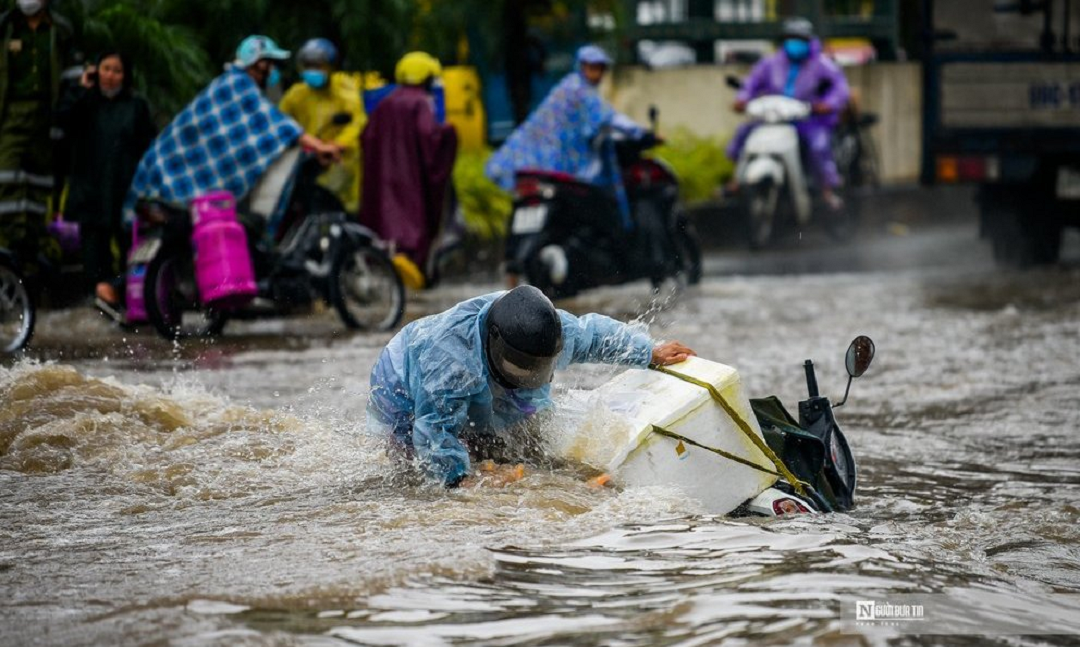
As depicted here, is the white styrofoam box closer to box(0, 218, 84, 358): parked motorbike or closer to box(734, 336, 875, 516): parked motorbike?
box(734, 336, 875, 516): parked motorbike

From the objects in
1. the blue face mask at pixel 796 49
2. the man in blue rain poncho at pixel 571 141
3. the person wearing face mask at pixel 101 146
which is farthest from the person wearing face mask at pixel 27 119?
the blue face mask at pixel 796 49

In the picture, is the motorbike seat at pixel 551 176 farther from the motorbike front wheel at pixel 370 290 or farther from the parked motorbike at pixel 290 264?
the motorbike front wheel at pixel 370 290

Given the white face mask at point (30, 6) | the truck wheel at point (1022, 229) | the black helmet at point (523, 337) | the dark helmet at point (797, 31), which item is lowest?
the truck wheel at point (1022, 229)

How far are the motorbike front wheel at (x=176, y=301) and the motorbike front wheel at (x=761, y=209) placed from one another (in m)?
6.28

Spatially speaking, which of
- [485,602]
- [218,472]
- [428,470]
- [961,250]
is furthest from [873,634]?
[961,250]

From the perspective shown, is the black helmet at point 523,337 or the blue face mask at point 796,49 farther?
the blue face mask at point 796,49

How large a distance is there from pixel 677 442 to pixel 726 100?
15968mm

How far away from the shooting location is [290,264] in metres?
11.1

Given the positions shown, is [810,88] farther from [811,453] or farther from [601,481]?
[601,481]

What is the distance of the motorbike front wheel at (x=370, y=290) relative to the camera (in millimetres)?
11359

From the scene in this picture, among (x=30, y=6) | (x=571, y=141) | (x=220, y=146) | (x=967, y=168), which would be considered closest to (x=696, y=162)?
(x=967, y=168)

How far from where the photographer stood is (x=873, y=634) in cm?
442

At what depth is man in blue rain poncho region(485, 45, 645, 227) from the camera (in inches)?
518

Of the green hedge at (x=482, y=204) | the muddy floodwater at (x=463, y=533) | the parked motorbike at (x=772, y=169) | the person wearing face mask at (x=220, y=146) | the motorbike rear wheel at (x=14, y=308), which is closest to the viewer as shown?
the muddy floodwater at (x=463, y=533)
